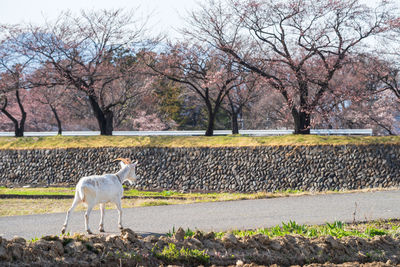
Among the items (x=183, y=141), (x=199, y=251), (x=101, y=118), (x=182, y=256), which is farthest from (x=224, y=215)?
(x=101, y=118)

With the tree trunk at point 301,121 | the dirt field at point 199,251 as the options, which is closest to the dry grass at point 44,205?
the dirt field at point 199,251

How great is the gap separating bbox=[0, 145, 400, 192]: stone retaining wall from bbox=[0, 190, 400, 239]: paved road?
4.89 metres

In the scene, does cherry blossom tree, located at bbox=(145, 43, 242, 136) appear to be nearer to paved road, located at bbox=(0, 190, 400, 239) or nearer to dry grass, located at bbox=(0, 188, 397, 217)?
dry grass, located at bbox=(0, 188, 397, 217)

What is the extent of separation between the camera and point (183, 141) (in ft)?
75.8

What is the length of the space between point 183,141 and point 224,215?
11.3 metres

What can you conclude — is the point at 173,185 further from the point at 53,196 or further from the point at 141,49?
the point at 141,49

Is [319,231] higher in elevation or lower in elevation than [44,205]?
higher

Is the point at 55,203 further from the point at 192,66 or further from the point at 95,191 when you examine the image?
the point at 192,66

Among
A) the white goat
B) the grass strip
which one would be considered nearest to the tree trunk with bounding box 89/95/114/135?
the white goat

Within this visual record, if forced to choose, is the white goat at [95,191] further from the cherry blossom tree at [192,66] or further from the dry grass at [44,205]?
the cherry blossom tree at [192,66]

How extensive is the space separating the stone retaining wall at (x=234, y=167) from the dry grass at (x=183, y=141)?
0.34 meters

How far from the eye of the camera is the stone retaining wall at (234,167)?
64.9 ft

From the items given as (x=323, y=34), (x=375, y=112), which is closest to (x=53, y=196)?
(x=323, y=34)

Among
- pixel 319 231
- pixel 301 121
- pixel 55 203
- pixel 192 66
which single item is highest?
pixel 192 66
